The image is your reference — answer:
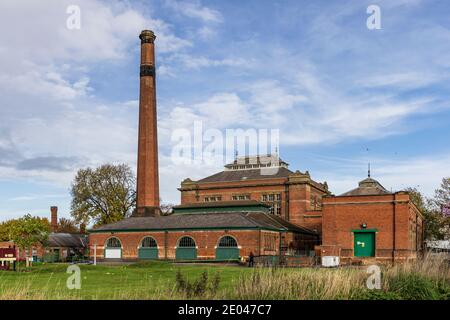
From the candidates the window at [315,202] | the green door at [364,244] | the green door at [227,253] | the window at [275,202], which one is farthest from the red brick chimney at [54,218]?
the green door at [364,244]

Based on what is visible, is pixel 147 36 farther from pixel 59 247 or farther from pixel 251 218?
pixel 59 247

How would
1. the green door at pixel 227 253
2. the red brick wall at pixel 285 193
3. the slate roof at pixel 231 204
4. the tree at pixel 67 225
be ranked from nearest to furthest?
the green door at pixel 227 253, the slate roof at pixel 231 204, the red brick wall at pixel 285 193, the tree at pixel 67 225

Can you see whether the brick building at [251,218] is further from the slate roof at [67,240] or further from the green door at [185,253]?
the slate roof at [67,240]

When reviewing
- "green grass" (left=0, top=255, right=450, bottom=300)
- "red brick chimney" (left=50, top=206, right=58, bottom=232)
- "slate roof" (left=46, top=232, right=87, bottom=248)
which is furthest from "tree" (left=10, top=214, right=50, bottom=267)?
"red brick chimney" (left=50, top=206, right=58, bottom=232)

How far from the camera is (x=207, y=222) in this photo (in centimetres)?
4962

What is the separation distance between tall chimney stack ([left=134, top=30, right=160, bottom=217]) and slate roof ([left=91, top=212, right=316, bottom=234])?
9.08 feet

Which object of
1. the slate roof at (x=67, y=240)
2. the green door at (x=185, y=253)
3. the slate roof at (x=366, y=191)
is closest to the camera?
the slate roof at (x=366, y=191)

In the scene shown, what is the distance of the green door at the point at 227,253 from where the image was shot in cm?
4675

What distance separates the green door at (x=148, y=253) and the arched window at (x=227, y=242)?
7250mm

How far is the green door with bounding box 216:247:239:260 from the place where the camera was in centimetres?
4675

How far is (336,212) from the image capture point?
153 ft
